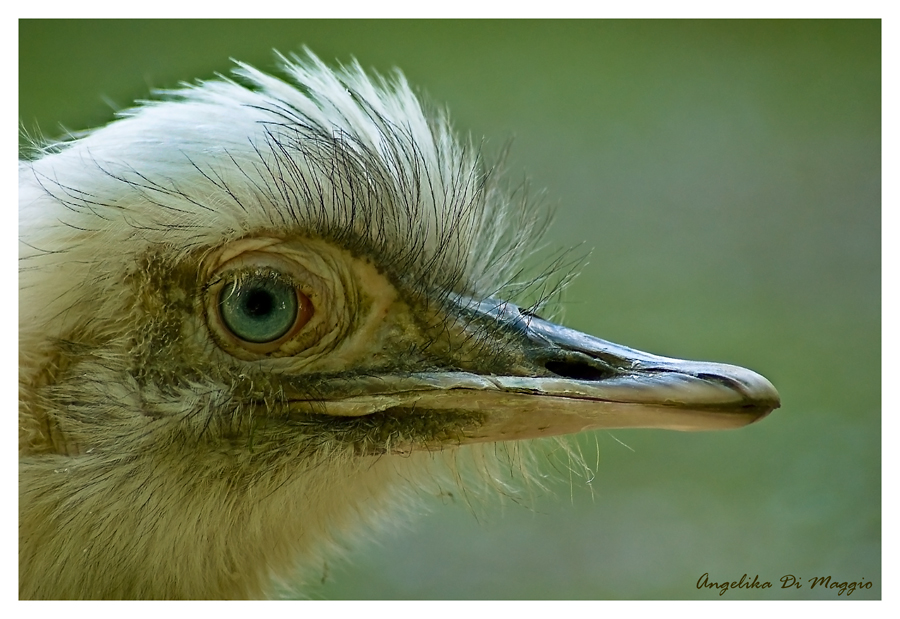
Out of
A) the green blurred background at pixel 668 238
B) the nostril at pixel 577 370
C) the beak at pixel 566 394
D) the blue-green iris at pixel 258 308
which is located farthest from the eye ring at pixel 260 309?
the green blurred background at pixel 668 238

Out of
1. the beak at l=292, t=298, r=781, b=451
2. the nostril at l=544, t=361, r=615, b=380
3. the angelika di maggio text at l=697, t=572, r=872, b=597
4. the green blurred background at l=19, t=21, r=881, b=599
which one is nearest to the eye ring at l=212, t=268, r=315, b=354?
the beak at l=292, t=298, r=781, b=451

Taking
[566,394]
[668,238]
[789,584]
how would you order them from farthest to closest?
[668,238] < [789,584] < [566,394]

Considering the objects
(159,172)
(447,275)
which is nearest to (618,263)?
(447,275)

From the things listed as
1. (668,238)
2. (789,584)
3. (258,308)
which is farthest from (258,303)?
(668,238)

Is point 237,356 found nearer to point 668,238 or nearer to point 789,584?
point 789,584

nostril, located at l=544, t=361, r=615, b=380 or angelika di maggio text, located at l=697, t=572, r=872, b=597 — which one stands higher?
nostril, located at l=544, t=361, r=615, b=380

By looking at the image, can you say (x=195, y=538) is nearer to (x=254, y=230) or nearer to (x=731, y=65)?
(x=254, y=230)

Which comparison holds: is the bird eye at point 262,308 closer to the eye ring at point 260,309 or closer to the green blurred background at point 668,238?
the eye ring at point 260,309

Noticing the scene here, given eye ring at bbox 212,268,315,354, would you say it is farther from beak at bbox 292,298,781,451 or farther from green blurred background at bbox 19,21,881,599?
green blurred background at bbox 19,21,881,599
